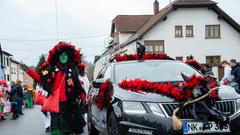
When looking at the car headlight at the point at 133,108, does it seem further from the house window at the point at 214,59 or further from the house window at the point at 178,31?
the house window at the point at 214,59

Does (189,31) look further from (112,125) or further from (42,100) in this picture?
(112,125)

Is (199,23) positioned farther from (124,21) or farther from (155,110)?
(155,110)

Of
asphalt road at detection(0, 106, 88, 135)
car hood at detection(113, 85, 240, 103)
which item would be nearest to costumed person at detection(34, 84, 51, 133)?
asphalt road at detection(0, 106, 88, 135)

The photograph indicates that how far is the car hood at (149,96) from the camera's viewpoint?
5.87 m

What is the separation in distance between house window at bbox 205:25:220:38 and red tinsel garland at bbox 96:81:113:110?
38628 mm

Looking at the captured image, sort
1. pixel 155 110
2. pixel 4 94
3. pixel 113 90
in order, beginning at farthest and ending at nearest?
pixel 4 94
pixel 113 90
pixel 155 110

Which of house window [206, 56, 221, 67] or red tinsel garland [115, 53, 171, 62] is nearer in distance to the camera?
red tinsel garland [115, 53, 171, 62]

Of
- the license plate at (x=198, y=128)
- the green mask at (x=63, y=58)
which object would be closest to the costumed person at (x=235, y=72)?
the green mask at (x=63, y=58)

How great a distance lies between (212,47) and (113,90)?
128 feet

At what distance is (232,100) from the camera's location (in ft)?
20.1

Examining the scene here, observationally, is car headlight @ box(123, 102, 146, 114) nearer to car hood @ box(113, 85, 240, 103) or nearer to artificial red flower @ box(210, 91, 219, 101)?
car hood @ box(113, 85, 240, 103)

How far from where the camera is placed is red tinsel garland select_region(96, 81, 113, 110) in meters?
6.84

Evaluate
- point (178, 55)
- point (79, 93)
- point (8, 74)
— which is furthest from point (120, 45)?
point (79, 93)

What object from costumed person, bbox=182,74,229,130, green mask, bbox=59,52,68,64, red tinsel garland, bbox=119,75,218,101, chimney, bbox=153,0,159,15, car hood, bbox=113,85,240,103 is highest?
chimney, bbox=153,0,159,15
